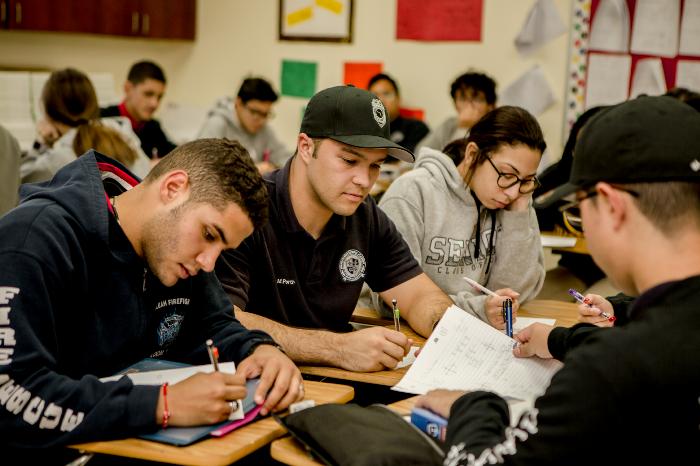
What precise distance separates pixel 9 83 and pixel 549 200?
5000mm

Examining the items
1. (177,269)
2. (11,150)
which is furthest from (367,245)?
(11,150)

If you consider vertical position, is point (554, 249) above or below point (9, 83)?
below

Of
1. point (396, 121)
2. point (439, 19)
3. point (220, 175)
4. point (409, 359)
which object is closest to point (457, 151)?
point (409, 359)

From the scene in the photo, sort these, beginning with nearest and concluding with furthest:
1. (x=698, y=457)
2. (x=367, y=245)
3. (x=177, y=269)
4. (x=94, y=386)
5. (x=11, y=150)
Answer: (x=698, y=457) → (x=94, y=386) → (x=177, y=269) → (x=367, y=245) → (x=11, y=150)

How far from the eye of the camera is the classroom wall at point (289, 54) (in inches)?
224

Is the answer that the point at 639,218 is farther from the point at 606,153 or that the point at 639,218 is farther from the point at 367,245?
the point at 367,245

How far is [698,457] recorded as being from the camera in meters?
1.13

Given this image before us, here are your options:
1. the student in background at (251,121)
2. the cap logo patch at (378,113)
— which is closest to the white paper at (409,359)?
the cap logo patch at (378,113)

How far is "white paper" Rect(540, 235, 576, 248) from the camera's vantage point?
3.41m

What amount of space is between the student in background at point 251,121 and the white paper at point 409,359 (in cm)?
334

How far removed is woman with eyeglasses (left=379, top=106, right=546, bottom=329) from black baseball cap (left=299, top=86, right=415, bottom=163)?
0.44m

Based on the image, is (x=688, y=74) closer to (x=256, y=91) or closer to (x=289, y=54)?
(x=256, y=91)

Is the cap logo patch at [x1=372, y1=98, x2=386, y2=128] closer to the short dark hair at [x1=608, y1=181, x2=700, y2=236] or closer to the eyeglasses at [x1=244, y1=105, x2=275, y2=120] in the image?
the short dark hair at [x1=608, y1=181, x2=700, y2=236]

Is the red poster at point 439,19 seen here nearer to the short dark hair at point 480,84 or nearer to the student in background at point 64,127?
the short dark hair at point 480,84
